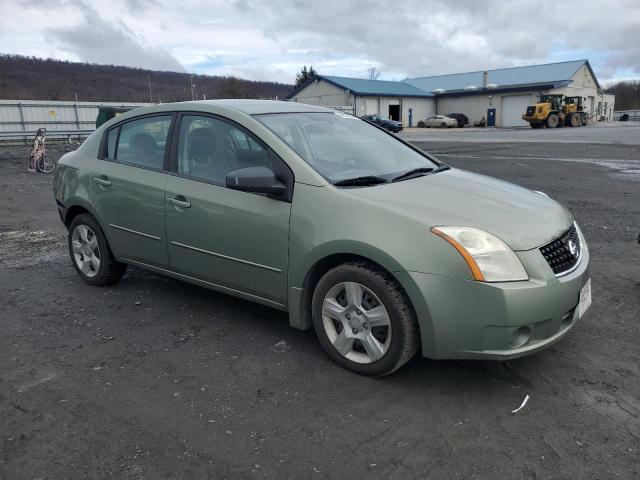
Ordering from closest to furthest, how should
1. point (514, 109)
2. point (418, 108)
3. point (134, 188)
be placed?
point (134, 188), point (514, 109), point (418, 108)

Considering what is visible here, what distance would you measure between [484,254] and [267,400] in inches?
56.8

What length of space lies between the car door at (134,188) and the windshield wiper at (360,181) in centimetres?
149

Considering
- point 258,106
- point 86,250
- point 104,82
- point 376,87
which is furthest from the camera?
point 104,82

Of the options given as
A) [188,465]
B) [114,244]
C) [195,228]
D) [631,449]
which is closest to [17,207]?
[114,244]

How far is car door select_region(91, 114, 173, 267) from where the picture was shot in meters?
4.13

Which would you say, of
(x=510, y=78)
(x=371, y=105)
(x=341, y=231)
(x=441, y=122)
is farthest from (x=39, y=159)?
(x=510, y=78)

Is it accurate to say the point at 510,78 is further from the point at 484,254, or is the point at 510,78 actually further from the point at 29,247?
the point at 484,254

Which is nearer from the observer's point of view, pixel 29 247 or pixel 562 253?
pixel 562 253

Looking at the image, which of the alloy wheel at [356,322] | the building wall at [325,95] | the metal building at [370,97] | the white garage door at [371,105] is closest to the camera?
the alloy wheel at [356,322]

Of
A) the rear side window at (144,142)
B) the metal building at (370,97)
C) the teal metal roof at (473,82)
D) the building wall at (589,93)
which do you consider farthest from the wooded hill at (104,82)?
the rear side window at (144,142)

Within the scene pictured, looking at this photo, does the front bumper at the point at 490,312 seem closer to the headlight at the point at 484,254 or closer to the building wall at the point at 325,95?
the headlight at the point at 484,254

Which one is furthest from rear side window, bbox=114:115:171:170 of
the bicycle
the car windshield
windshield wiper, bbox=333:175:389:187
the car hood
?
the bicycle

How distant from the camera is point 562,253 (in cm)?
311

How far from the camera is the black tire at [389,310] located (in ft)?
9.71
